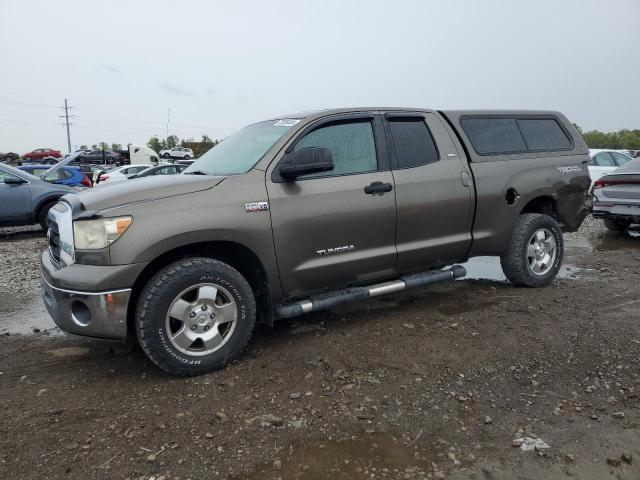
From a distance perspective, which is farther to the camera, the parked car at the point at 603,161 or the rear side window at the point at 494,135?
the parked car at the point at 603,161

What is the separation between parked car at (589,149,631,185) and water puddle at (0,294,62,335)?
12.9 m

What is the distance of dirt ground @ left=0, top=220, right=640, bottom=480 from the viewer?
2.48m

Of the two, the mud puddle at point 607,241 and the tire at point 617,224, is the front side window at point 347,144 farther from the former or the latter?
the tire at point 617,224

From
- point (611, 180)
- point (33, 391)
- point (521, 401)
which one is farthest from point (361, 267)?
point (611, 180)

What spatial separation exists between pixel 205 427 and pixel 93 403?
83 cm

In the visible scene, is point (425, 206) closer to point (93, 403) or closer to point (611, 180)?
point (93, 403)

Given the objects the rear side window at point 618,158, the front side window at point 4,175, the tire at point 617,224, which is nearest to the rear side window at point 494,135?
the tire at point 617,224

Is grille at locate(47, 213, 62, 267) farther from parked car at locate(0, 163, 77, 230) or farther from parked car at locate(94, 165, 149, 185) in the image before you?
parked car at locate(94, 165, 149, 185)

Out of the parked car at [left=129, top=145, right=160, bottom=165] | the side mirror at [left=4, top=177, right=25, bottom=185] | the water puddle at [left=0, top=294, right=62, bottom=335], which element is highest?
the parked car at [left=129, top=145, right=160, bottom=165]

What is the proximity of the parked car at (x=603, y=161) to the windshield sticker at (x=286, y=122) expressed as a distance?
11.4 m

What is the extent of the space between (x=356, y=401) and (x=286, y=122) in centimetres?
231

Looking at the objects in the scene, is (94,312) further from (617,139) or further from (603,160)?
(617,139)

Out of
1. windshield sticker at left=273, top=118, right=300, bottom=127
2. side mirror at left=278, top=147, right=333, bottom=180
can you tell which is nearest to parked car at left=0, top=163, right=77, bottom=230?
windshield sticker at left=273, top=118, right=300, bottom=127

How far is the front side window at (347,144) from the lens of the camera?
399 cm
